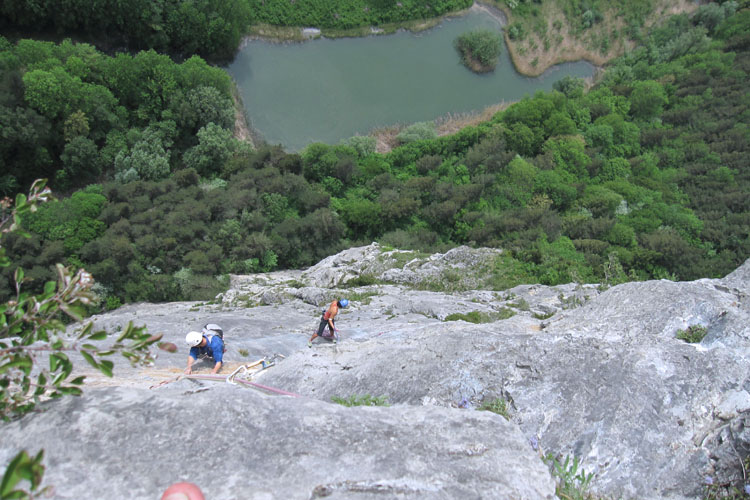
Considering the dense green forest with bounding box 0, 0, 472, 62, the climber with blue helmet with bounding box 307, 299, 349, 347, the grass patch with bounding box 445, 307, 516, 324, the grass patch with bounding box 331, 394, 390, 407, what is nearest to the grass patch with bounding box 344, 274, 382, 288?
the grass patch with bounding box 445, 307, 516, 324

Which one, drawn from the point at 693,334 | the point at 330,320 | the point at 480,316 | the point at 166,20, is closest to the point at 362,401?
the point at 330,320

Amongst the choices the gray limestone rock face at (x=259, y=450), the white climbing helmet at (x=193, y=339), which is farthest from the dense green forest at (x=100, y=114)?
the gray limestone rock face at (x=259, y=450)

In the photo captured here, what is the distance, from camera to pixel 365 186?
38625 mm

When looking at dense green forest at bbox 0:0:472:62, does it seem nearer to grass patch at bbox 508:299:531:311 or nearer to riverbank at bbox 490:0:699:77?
riverbank at bbox 490:0:699:77

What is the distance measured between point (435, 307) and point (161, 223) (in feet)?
64.3

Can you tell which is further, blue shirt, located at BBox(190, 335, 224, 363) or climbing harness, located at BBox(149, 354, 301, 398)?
blue shirt, located at BBox(190, 335, 224, 363)

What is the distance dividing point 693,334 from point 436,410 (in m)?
7.49

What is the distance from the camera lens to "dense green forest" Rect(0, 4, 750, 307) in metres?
29.3

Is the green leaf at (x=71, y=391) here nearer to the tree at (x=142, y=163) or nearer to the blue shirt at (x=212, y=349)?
the blue shirt at (x=212, y=349)

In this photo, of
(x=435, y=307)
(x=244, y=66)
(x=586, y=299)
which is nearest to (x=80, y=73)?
→ (x=244, y=66)

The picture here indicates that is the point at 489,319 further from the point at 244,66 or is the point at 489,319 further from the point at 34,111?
the point at 244,66

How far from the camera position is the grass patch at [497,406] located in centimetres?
984

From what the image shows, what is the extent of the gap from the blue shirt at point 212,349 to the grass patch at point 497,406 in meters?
6.71

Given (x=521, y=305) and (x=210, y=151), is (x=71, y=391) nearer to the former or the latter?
(x=521, y=305)
